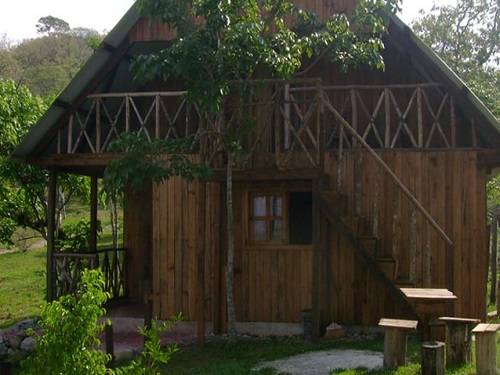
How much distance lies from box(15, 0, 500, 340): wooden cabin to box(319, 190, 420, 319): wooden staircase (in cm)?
2

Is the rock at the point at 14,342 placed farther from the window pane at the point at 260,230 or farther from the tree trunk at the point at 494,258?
the tree trunk at the point at 494,258

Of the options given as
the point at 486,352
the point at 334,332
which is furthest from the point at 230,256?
the point at 486,352

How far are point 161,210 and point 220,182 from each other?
1.18 metres

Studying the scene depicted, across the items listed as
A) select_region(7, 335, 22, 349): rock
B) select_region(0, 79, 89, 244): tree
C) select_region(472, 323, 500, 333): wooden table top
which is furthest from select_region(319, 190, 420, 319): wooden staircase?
select_region(0, 79, 89, 244): tree

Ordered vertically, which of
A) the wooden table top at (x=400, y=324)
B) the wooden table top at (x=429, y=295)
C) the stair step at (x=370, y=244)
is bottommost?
the wooden table top at (x=400, y=324)

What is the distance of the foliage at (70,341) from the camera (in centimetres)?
560

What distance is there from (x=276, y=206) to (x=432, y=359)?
5.11 meters

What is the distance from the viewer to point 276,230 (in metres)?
12.4

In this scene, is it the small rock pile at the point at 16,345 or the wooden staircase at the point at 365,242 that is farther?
the small rock pile at the point at 16,345

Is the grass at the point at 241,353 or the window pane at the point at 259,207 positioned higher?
the window pane at the point at 259,207

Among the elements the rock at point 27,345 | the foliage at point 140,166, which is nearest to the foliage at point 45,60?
the rock at point 27,345

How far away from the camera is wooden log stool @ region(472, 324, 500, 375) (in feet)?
26.2

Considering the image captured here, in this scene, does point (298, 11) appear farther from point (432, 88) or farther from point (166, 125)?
point (166, 125)

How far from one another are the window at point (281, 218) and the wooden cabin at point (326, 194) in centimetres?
2
